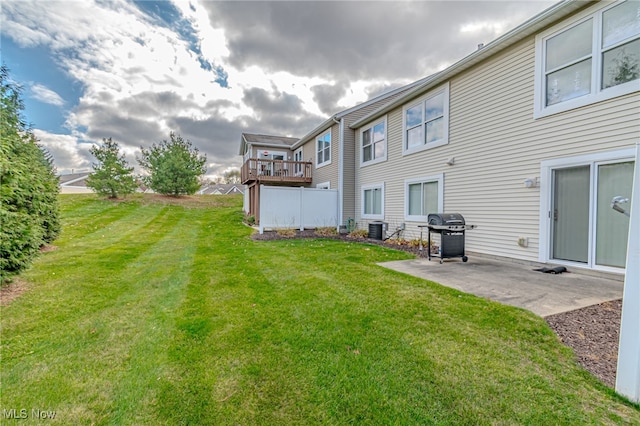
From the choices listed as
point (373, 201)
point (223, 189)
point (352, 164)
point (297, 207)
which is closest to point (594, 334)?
point (373, 201)

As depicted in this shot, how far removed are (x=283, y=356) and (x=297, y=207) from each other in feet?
33.5

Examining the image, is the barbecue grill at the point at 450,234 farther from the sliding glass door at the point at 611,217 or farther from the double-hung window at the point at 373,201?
the double-hung window at the point at 373,201

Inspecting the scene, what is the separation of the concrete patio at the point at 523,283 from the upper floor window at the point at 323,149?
9.52 metres

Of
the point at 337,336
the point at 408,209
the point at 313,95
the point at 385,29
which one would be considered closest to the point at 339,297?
the point at 337,336

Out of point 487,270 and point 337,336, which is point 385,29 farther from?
point 337,336

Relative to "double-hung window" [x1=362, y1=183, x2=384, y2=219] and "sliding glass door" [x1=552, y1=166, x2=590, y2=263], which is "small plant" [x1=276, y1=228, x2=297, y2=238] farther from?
"sliding glass door" [x1=552, y1=166, x2=590, y2=263]

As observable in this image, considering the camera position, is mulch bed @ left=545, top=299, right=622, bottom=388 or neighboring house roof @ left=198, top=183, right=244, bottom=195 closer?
mulch bed @ left=545, top=299, right=622, bottom=388

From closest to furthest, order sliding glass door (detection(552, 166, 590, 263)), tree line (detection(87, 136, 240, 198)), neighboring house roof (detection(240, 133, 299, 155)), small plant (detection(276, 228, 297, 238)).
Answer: sliding glass door (detection(552, 166, 590, 263))
small plant (detection(276, 228, 297, 238))
tree line (detection(87, 136, 240, 198))
neighboring house roof (detection(240, 133, 299, 155))

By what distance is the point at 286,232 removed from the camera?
11.7m

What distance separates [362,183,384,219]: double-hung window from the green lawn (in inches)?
262

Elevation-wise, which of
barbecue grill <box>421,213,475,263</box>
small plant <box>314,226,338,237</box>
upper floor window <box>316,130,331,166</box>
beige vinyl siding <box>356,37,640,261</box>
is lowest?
small plant <box>314,226,338,237</box>

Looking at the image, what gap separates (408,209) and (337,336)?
764 cm
